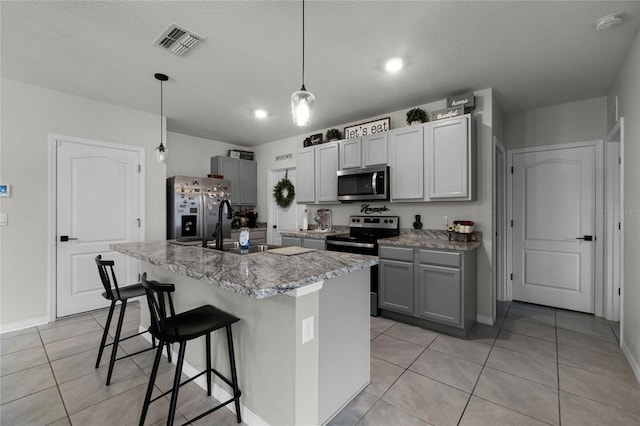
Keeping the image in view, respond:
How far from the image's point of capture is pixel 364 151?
3889mm

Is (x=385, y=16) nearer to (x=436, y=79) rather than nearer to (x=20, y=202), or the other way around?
(x=436, y=79)

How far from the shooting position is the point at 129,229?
12.7 ft

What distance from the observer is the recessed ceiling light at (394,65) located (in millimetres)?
2620

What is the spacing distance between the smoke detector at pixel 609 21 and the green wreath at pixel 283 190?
4.26 metres

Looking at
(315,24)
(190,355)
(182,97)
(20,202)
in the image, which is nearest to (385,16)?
(315,24)

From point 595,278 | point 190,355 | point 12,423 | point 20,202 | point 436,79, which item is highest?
point 436,79

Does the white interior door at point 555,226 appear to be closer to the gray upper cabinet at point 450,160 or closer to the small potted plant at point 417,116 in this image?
the gray upper cabinet at point 450,160

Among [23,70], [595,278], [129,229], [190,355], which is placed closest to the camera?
[190,355]

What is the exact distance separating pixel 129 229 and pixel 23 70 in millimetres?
1983

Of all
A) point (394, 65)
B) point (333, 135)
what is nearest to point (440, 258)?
point (394, 65)

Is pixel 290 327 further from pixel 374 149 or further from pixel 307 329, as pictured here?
pixel 374 149

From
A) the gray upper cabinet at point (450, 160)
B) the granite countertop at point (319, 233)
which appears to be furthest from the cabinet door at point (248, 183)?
the gray upper cabinet at point (450, 160)

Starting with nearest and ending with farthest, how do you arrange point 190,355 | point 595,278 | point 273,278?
point 273,278, point 190,355, point 595,278

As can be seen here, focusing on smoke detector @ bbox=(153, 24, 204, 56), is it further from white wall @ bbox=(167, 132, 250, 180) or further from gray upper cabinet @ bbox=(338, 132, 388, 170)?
white wall @ bbox=(167, 132, 250, 180)
